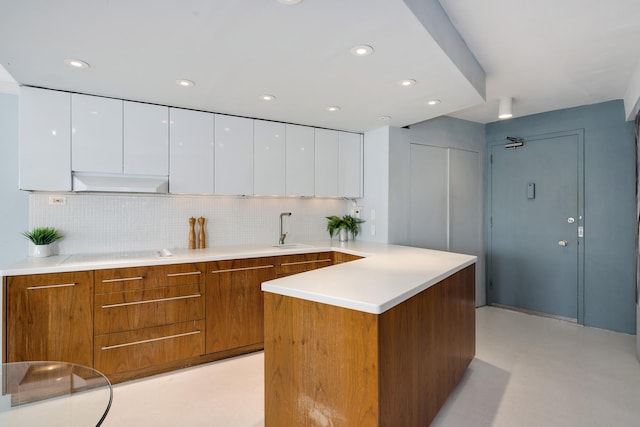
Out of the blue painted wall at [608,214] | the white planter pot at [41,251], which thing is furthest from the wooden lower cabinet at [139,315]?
the blue painted wall at [608,214]

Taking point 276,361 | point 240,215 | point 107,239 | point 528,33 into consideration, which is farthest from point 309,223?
point 528,33

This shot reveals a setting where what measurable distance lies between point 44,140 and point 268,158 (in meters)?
1.87

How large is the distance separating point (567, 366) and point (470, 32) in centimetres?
283

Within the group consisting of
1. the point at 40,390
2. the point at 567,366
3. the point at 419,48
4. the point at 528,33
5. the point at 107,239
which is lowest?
the point at 567,366

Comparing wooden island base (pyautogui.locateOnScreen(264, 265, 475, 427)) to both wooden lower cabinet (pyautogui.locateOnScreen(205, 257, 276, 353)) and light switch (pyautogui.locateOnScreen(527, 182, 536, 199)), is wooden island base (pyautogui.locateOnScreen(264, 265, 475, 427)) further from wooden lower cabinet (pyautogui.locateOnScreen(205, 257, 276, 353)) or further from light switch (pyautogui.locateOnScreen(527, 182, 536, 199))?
light switch (pyautogui.locateOnScreen(527, 182, 536, 199))

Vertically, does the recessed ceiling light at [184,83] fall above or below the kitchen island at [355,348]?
above

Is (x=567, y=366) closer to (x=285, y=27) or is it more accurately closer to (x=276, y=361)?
(x=276, y=361)

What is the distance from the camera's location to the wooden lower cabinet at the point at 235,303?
291 cm

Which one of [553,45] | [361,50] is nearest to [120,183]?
[361,50]

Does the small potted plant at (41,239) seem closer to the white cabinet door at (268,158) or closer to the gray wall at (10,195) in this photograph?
the gray wall at (10,195)

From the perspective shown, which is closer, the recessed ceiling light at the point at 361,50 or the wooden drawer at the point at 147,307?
the recessed ceiling light at the point at 361,50

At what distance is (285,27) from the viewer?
5.77ft

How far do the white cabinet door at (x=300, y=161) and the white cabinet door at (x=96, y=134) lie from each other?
1.61 metres

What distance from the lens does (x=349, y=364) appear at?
154 centimetres
